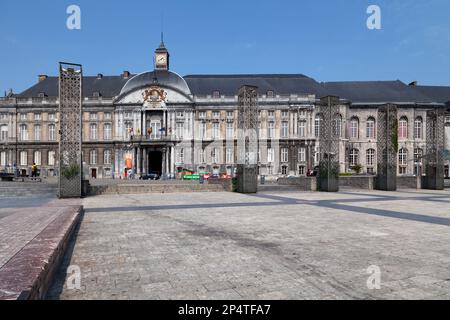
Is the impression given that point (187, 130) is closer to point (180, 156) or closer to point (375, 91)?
point (180, 156)

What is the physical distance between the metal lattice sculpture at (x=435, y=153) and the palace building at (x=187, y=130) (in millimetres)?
25485

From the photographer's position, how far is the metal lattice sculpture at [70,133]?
15062 mm

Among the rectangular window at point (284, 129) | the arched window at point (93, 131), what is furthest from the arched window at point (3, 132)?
the rectangular window at point (284, 129)

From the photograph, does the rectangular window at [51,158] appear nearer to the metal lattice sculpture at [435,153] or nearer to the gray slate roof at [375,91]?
the gray slate roof at [375,91]

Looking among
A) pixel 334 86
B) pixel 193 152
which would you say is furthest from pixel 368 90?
pixel 193 152

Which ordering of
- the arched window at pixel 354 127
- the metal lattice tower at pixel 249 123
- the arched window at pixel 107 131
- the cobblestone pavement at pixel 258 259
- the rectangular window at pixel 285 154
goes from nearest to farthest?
the cobblestone pavement at pixel 258 259 → the metal lattice tower at pixel 249 123 → the rectangular window at pixel 285 154 → the arched window at pixel 354 127 → the arched window at pixel 107 131

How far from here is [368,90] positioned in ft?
177

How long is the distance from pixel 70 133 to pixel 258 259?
14.1 meters

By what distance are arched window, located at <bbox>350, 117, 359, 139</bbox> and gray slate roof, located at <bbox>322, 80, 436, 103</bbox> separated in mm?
A: 3310

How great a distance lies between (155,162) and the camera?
173 feet

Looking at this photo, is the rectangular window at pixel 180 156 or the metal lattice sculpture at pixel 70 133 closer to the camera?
the metal lattice sculpture at pixel 70 133

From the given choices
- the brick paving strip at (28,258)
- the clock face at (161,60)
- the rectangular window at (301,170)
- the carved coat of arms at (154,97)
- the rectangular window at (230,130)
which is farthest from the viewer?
the clock face at (161,60)

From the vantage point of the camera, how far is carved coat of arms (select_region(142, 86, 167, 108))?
4927 cm
